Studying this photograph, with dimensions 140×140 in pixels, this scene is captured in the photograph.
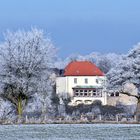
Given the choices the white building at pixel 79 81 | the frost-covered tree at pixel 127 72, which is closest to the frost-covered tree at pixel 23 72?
the frost-covered tree at pixel 127 72

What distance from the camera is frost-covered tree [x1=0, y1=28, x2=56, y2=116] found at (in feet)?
197

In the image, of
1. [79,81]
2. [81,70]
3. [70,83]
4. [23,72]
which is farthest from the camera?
[79,81]

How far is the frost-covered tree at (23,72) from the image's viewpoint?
60.1 meters

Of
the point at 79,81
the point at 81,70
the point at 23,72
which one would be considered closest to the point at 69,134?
the point at 23,72

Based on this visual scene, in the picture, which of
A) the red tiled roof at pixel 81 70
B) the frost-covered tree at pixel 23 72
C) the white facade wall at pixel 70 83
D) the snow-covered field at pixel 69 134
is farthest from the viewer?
the red tiled roof at pixel 81 70

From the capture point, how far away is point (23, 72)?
60250 millimetres

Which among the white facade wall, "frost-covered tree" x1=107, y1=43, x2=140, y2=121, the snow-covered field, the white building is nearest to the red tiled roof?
the white building

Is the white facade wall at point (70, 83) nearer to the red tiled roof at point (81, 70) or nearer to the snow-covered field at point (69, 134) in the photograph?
the red tiled roof at point (81, 70)

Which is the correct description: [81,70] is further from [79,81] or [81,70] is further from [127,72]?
[127,72]

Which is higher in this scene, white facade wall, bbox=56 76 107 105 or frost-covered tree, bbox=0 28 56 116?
white facade wall, bbox=56 76 107 105

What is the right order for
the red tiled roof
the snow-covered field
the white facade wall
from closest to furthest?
the snow-covered field, the white facade wall, the red tiled roof

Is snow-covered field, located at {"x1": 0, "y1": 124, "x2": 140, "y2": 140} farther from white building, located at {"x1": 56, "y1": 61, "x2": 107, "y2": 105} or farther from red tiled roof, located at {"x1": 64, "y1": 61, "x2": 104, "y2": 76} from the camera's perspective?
red tiled roof, located at {"x1": 64, "y1": 61, "x2": 104, "y2": 76}

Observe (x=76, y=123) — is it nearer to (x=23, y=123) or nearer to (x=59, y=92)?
(x=23, y=123)

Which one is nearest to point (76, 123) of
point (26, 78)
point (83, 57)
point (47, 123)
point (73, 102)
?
point (47, 123)
